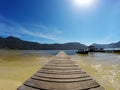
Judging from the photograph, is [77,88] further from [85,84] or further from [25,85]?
[25,85]

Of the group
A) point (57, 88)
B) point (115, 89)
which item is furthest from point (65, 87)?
point (115, 89)

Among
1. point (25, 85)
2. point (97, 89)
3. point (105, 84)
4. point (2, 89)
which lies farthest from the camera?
point (105, 84)

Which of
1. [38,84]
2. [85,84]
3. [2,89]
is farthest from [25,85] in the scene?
[2,89]

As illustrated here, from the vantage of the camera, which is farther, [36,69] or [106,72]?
[36,69]

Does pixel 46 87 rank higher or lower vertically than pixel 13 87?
higher

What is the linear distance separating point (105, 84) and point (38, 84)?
678 cm

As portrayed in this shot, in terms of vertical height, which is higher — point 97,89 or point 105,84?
point 97,89

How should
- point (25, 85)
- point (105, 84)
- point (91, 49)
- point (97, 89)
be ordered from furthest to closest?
point (91, 49) → point (105, 84) → point (25, 85) → point (97, 89)

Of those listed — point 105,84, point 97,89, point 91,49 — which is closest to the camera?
point 97,89

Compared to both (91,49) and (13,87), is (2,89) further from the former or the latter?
(91,49)

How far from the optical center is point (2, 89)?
7.62m

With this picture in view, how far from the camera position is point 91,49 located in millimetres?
66438

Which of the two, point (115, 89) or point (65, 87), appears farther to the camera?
point (115, 89)

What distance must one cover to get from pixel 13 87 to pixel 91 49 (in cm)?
6173
